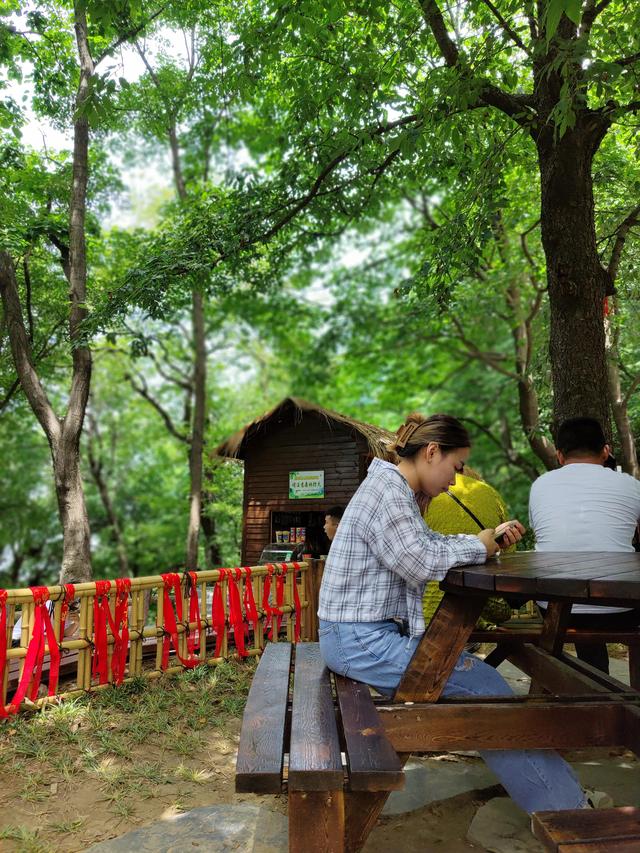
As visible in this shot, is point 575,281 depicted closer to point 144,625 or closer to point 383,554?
point 383,554

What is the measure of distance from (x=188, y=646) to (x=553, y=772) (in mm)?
4057

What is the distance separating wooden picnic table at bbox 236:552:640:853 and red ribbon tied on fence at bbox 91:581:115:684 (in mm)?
2600

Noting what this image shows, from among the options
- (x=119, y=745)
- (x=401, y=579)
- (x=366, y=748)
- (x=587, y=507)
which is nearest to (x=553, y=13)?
(x=587, y=507)

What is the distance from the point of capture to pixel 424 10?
5578mm

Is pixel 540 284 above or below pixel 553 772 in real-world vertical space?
above

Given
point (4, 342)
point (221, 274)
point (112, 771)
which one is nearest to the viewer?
point (112, 771)

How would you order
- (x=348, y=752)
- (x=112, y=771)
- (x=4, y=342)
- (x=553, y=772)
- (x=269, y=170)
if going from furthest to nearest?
(x=269, y=170) → (x=4, y=342) → (x=112, y=771) → (x=553, y=772) → (x=348, y=752)

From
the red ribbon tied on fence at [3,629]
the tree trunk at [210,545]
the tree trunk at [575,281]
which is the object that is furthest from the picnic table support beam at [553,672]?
the tree trunk at [210,545]

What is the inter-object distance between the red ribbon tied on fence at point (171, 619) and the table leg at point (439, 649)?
346 centimetres

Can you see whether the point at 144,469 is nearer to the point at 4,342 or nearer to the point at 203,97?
the point at 4,342

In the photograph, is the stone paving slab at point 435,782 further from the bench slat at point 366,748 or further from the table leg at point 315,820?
the table leg at point 315,820

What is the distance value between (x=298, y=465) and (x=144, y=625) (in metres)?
6.50

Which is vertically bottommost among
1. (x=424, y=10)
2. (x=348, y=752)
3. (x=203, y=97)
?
(x=348, y=752)

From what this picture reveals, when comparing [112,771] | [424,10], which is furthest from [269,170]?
[112,771]
